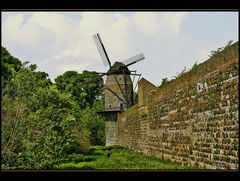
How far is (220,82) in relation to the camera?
24.2 feet

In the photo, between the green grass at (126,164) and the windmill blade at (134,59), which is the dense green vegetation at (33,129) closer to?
the green grass at (126,164)

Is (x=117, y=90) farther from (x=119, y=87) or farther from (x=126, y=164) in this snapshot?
(x=126, y=164)

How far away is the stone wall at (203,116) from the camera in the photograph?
22.1 feet

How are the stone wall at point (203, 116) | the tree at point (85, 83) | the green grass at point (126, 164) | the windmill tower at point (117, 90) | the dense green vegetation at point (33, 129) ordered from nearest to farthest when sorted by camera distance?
the stone wall at point (203, 116) < the green grass at point (126, 164) < the dense green vegetation at point (33, 129) < the windmill tower at point (117, 90) < the tree at point (85, 83)

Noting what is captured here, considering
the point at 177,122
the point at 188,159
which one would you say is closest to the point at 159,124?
the point at 177,122

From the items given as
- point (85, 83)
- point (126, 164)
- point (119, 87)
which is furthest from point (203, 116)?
point (85, 83)

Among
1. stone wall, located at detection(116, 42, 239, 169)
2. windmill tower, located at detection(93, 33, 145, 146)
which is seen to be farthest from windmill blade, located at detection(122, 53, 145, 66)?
stone wall, located at detection(116, 42, 239, 169)

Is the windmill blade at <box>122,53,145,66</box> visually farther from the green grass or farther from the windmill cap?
the green grass

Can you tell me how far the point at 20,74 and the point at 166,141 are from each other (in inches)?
196

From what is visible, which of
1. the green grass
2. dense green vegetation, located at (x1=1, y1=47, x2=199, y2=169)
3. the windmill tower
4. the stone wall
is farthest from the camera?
the windmill tower

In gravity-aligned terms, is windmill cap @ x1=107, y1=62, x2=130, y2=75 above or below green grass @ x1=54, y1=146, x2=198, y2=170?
above

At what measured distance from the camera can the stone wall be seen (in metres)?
6.73

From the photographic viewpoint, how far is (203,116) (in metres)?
8.59

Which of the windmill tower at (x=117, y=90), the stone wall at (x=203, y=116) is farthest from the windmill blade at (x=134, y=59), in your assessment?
the stone wall at (x=203, y=116)
